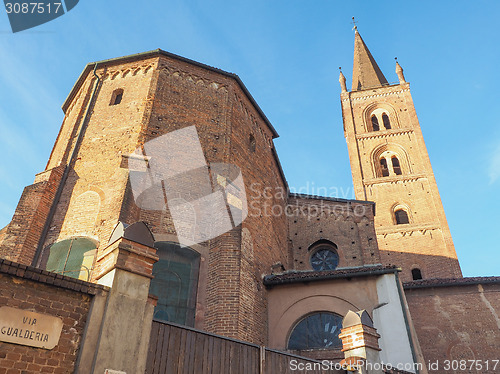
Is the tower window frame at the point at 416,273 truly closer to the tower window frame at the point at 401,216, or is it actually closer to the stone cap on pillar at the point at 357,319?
the tower window frame at the point at 401,216

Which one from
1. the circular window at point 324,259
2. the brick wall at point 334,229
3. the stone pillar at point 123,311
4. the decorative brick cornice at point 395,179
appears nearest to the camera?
the stone pillar at point 123,311

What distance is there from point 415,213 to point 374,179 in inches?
152

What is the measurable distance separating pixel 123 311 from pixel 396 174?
27.0 meters

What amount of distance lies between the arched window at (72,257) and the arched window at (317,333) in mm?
5656

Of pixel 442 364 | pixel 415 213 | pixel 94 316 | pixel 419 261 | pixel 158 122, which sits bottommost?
pixel 94 316

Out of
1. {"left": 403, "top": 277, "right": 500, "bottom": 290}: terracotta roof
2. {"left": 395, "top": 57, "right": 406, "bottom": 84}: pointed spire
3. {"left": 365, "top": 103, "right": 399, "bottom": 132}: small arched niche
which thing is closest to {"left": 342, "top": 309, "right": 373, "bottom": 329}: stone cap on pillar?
{"left": 403, "top": 277, "right": 500, "bottom": 290}: terracotta roof

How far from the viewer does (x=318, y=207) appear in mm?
17719

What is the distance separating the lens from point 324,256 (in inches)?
674

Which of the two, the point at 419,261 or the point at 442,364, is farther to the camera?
the point at 419,261

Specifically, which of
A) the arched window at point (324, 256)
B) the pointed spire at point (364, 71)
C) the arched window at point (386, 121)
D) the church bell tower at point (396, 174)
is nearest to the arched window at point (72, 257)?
the arched window at point (324, 256)

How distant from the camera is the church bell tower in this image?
23.9 m

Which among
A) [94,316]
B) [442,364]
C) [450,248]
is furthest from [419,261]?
[94,316]

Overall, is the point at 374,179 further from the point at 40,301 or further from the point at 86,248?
the point at 40,301

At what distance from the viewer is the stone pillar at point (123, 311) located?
186 inches
